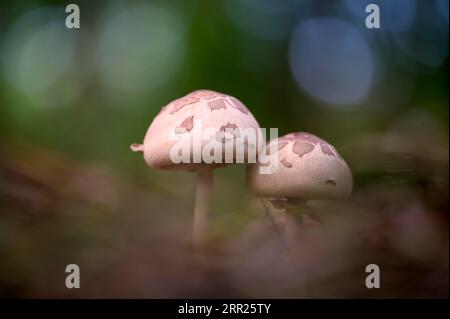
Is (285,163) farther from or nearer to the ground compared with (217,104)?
nearer to the ground

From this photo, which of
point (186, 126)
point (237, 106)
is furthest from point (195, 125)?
point (237, 106)

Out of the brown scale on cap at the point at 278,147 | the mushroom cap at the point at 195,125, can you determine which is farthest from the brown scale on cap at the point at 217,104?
the brown scale on cap at the point at 278,147

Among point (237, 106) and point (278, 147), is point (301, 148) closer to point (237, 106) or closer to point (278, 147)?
point (278, 147)

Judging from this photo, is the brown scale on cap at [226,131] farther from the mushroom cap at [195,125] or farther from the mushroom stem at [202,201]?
the mushroom stem at [202,201]

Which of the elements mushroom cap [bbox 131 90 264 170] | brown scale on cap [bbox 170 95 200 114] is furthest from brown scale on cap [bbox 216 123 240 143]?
brown scale on cap [bbox 170 95 200 114]

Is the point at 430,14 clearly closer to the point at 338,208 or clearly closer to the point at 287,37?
the point at 287,37

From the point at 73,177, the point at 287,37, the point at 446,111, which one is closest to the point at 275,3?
the point at 287,37
